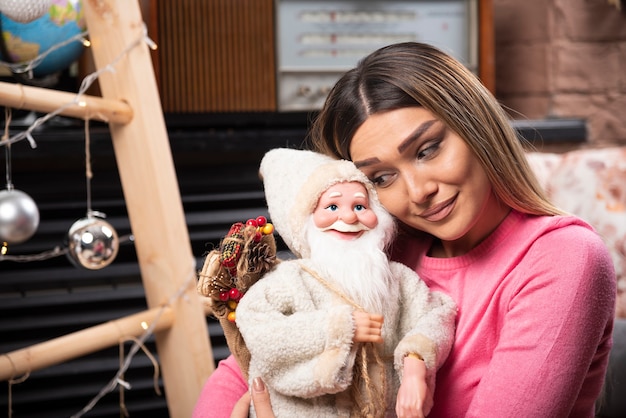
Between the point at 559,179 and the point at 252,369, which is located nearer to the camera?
the point at 252,369

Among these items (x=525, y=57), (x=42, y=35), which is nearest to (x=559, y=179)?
(x=525, y=57)

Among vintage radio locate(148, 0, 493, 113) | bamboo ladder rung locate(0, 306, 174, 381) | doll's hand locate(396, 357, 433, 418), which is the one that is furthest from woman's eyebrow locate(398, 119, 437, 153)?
vintage radio locate(148, 0, 493, 113)

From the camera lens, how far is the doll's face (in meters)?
0.97

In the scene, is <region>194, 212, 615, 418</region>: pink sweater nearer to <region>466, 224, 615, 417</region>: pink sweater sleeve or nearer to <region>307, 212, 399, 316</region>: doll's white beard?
<region>466, 224, 615, 417</region>: pink sweater sleeve

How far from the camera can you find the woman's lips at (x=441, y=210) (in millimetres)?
953

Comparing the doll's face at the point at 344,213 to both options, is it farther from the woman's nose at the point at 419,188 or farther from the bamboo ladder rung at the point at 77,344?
the bamboo ladder rung at the point at 77,344

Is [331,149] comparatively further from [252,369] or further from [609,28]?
[609,28]

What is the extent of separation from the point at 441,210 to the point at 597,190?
0.85 m

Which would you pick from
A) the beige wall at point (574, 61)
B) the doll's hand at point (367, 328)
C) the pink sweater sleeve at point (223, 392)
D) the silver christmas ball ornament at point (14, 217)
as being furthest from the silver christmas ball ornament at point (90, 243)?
the beige wall at point (574, 61)

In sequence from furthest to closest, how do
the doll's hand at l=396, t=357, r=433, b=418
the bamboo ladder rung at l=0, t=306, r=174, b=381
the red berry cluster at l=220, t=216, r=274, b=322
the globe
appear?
the globe → the bamboo ladder rung at l=0, t=306, r=174, b=381 → the red berry cluster at l=220, t=216, r=274, b=322 → the doll's hand at l=396, t=357, r=433, b=418

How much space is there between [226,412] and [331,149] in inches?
14.8

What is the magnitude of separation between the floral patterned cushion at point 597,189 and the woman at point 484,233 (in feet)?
2.17

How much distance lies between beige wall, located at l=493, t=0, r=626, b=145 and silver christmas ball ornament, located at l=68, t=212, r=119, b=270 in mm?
1384

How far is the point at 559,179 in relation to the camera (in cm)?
177
